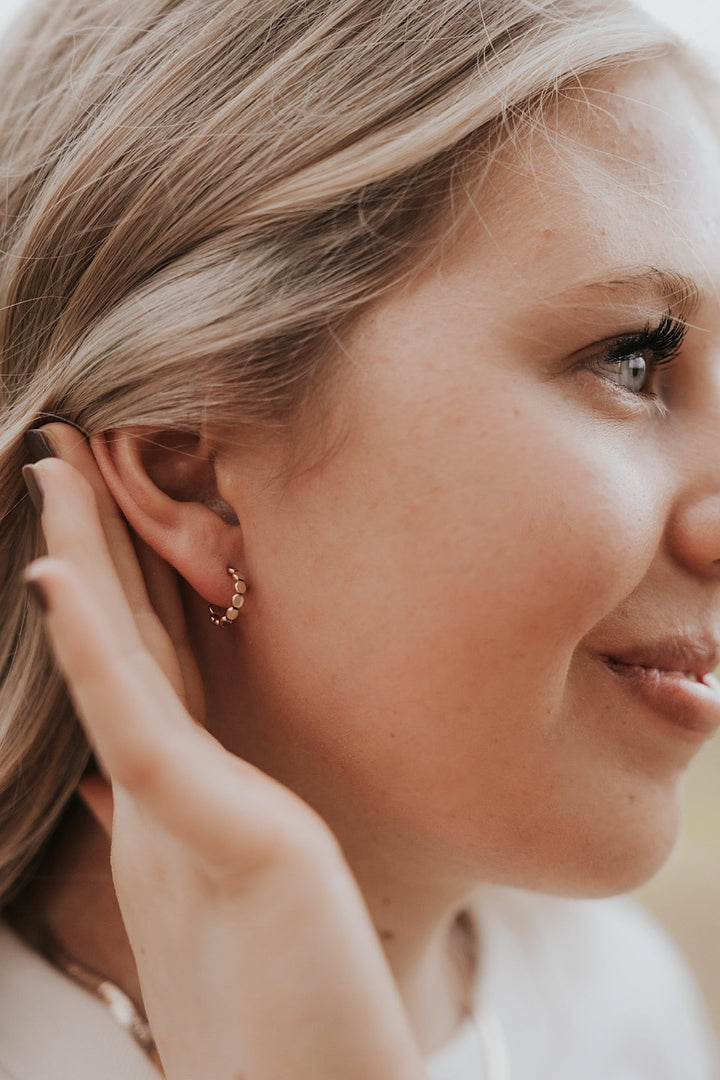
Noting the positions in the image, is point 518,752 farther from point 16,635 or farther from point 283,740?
point 16,635

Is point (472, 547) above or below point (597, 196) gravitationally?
below

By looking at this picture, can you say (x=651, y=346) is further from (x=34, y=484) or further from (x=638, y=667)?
(x=34, y=484)

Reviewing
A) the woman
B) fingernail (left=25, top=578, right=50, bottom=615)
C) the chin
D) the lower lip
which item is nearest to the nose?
the woman

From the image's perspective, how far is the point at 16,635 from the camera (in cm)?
115

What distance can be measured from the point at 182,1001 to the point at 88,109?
818mm

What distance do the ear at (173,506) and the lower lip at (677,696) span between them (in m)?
0.38

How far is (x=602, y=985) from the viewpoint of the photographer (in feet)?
5.33

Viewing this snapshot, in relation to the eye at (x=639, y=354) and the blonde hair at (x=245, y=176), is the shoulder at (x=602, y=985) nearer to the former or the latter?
the eye at (x=639, y=354)

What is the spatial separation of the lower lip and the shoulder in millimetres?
526

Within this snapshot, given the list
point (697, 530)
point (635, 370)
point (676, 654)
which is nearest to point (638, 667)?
point (676, 654)

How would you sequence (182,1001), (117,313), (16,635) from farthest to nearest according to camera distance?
1. (16,635)
2. (117,313)
3. (182,1001)

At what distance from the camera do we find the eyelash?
3.27 ft

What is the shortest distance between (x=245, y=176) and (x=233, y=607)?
0.40m

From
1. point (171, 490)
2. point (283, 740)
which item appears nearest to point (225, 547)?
point (171, 490)
